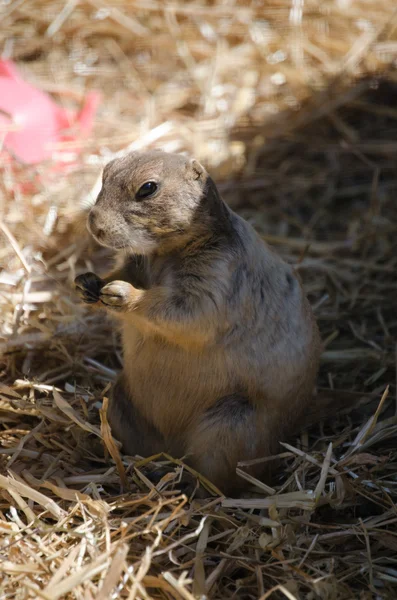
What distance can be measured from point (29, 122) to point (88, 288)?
9.73 feet

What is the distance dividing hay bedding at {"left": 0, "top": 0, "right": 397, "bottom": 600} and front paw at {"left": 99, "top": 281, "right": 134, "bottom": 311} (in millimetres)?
647

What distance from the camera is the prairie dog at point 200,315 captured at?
12.2ft

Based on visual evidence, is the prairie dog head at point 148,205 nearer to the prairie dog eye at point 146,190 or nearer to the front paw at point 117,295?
the prairie dog eye at point 146,190

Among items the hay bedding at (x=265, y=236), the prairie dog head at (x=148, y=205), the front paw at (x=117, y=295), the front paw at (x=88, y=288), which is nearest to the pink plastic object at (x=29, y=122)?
the hay bedding at (x=265, y=236)

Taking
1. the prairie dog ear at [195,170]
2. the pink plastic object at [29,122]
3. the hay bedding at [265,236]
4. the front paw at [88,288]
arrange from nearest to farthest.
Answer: the hay bedding at [265,236] < the prairie dog ear at [195,170] < the front paw at [88,288] < the pink plastic object at [29,122]

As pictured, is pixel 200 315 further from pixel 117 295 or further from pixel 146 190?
pixel 146 190

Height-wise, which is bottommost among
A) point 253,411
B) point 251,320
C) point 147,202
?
point 253,411

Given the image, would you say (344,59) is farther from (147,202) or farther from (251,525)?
(251,525)

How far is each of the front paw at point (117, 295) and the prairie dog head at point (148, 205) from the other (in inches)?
7.5

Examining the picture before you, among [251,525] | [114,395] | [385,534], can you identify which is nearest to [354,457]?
[385,534]

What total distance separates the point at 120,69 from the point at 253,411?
16.7ft

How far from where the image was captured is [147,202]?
3713 mm

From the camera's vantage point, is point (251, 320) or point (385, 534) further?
point (251, 320)

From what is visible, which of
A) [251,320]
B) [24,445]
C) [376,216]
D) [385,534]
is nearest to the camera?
[385,534]
